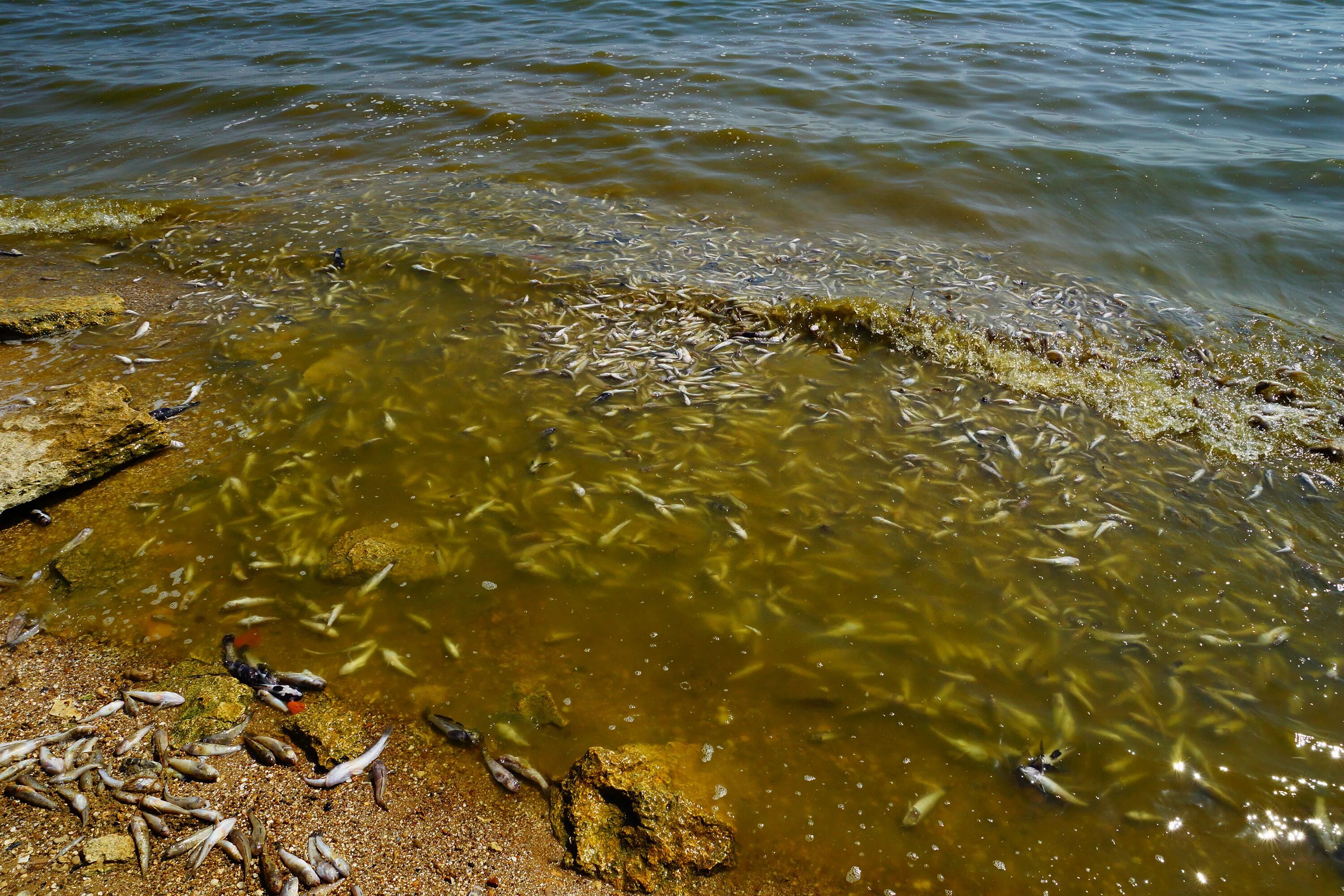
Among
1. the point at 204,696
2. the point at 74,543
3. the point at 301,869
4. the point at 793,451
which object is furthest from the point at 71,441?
the point at 793,451

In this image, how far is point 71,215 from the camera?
1173 centimetres

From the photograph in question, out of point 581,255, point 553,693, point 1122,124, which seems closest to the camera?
point 553,693

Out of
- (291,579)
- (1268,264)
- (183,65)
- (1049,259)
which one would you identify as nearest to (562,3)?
(183,65)

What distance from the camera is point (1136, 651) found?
479 cm

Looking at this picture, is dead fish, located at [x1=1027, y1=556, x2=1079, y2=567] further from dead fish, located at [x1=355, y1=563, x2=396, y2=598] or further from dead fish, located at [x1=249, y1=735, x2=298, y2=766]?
dead fish, located at [x1=249, y1=735, x2=298, y2=766]

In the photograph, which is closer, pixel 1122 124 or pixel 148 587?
pixel 148 587

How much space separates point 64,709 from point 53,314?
6.09 metres

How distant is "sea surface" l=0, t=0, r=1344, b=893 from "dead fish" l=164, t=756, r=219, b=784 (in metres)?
0.77

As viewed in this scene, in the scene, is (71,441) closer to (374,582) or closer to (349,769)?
(374,582)

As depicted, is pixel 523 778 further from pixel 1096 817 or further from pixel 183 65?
pixel 183 65

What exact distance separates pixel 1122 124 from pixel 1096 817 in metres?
16.0

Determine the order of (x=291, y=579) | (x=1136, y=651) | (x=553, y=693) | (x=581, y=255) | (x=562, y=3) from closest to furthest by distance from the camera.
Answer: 1. (x=553, y=693)
2. (x=1136, y=651)
3. (x=291, y=579)
4. (x=581, y=255)
5. (x=562, y=3)

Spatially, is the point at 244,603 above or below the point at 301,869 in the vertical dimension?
above

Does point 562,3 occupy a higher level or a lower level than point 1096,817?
higher
